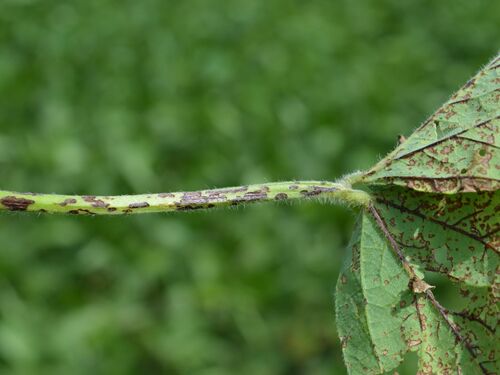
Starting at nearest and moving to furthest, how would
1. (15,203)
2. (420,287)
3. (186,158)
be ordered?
(15,203) → (420,287) → (186,158)

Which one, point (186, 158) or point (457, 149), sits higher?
point (186, 158)

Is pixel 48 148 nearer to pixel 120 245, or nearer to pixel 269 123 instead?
pixel 120 245

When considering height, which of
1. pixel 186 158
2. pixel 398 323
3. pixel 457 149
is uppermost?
pixel 186 158

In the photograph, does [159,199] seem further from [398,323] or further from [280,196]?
[398,323]

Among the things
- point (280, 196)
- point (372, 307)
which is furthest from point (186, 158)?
point (280, 196)

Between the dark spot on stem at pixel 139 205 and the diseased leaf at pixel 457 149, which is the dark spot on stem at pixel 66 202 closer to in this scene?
the dark spot on stem at pixel 139 205

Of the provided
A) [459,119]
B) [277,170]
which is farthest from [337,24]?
[459,119]

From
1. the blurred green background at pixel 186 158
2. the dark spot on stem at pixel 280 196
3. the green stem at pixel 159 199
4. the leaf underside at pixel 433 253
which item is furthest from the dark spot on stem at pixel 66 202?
the blurred green background at pixel 186 158
